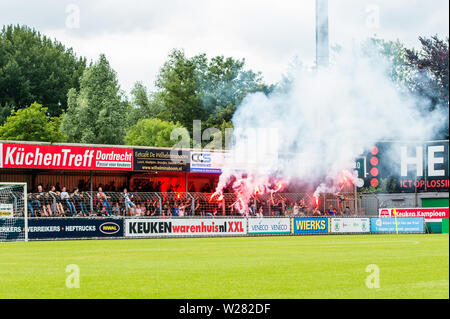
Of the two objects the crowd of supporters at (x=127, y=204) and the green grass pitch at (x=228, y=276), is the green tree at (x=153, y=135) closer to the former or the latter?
the crowd of supporters at (x=127, y=204)

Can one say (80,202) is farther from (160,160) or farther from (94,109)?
(94,109)

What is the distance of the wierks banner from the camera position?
114 feet

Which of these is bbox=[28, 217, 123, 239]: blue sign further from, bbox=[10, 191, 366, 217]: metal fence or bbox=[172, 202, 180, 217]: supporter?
bbox=[172, 202, 180, 217]: supporter

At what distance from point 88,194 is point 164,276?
24441 mm

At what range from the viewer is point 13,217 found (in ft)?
106

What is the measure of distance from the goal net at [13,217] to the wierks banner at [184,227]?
16.6ft

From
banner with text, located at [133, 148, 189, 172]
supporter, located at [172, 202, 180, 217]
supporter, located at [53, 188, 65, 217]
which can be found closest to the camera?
supporter, located at [53, 188, 65, 217]

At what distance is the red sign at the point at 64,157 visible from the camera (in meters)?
39.2

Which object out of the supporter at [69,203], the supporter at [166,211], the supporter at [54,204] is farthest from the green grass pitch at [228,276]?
the supporter at [166,211]

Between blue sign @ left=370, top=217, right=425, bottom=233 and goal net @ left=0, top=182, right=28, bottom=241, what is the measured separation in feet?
66.4

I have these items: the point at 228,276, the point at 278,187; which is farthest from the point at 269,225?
the point at 228,276

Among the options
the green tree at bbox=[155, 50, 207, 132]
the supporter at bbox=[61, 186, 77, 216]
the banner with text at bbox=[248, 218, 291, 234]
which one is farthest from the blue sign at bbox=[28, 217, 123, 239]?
the green tree at bbox=[155, 50, 207, 132]

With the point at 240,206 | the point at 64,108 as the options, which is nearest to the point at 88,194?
the point at 240,206
